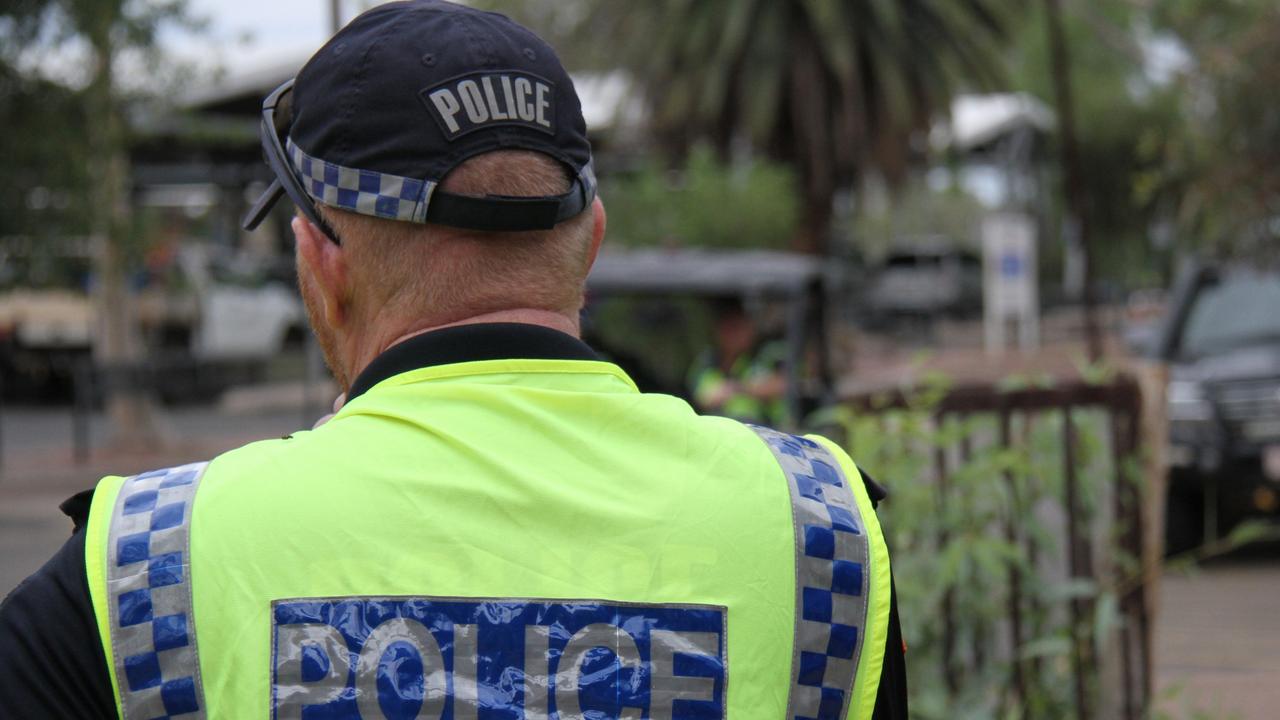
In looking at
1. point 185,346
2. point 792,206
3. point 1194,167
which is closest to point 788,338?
point 1194,167

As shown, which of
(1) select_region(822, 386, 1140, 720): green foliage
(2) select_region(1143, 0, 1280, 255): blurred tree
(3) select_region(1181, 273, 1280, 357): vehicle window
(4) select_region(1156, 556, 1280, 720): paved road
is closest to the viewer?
(1) select_region(822, 386, 1140, 720): green foliage

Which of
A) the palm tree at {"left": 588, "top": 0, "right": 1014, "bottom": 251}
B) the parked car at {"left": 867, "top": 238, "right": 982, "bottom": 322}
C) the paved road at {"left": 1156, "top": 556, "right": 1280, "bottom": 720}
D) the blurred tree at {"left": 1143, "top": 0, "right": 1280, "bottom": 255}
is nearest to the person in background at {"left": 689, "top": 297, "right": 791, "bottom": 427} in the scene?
the paved road at {"left": 1156, "top": 556, "right": 1280, "bottom": 720}

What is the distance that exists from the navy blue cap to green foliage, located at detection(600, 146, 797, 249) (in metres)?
15.7

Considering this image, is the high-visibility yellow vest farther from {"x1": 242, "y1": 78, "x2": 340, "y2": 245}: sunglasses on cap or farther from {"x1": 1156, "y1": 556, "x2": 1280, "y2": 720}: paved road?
{"x1": 1156, "y1": 556, "x2": 1280, "y2": 720}: paved road

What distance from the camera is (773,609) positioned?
58.1 inches

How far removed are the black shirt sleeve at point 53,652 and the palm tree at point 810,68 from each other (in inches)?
742

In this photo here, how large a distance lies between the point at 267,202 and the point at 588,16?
20183 mm

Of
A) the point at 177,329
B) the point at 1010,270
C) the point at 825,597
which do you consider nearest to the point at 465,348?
the point at 825,597

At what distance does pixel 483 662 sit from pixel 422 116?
52cm

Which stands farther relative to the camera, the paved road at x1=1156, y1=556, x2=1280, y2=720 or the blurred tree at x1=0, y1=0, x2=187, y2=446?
the blurred tree at x1=0, y1=0, x2=187, y2=446

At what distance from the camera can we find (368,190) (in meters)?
1.50

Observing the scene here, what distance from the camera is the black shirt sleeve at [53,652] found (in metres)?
1.33

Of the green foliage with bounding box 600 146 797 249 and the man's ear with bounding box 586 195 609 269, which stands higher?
the green foliage with bounding box 600 146 797 249

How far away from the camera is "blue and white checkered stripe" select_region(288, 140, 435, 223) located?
1478 mm
